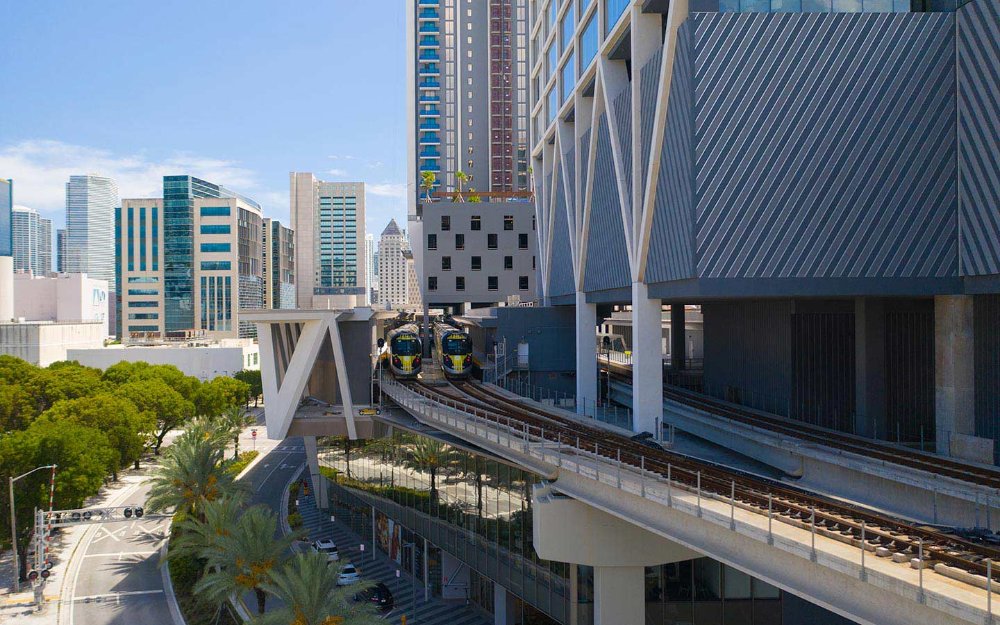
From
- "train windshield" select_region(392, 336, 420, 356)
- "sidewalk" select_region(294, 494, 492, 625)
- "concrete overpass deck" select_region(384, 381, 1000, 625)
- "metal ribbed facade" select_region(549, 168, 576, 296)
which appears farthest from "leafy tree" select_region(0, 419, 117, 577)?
"metal ribbed facade" select_region(549, 168, 576, 296)

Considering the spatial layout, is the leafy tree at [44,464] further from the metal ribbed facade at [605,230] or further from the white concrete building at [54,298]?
the white concrete building at [54,298]

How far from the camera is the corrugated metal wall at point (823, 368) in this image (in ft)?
108

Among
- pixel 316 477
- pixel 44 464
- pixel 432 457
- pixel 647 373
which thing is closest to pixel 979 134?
pixel 647 373

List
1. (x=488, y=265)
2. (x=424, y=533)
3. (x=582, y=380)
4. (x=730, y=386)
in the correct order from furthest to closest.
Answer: (x=488, y=265) → (x=582, y=380) → (x=730, y=386) → (x=424, y=533)

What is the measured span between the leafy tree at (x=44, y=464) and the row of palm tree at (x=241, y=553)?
4.77 metres

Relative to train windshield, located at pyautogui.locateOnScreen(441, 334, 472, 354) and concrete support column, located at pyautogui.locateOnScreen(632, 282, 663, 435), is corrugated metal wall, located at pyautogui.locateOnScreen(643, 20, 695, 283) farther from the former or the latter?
train windshield, located at pyautogui.locateOnScreen(441, 334, 472, 354)

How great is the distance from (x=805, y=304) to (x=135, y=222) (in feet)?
399

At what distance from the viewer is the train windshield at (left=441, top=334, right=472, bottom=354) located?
45500 mm

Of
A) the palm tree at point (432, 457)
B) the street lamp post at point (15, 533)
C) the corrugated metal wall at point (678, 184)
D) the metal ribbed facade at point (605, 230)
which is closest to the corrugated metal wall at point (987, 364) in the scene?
the corrugated metal wall at point (678, 184)

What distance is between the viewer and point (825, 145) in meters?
26.2

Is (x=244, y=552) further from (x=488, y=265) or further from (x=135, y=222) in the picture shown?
(x=135, y=222)

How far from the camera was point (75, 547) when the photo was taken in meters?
42.2

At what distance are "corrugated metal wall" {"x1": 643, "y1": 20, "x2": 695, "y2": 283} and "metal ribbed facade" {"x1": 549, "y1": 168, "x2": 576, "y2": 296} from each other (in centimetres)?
1763

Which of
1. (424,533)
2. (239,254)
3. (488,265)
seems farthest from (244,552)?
(239,254)
